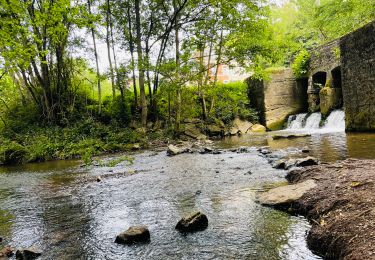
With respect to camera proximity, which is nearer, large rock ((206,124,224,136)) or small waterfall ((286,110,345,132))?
small waterfall ((286,110,345,132))

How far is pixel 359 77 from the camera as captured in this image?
403 inches

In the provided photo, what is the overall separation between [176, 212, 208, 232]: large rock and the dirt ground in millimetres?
1072

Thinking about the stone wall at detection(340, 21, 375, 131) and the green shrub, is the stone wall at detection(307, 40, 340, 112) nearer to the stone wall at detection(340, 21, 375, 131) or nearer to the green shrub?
the stone wall at detection(340, 21, 375, 131)

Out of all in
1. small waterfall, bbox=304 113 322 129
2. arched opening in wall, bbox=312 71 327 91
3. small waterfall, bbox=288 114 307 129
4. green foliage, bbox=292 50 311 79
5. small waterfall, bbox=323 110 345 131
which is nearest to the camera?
small waterfall, bbox=323 110 345 131

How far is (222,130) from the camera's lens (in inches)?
749

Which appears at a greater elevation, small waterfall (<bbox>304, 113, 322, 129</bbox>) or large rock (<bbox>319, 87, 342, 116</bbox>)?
large rock (<bbox>319, 87, 342, 116</bbox>)

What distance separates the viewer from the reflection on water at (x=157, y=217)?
2.71m

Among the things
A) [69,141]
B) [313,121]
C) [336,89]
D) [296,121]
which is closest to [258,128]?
[296,121]

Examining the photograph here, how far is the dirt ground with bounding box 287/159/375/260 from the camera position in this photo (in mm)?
2207

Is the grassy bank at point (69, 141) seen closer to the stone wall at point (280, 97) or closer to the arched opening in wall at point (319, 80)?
the stone wall at point (280, 97)

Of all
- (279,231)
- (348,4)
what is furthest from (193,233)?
(348,4)

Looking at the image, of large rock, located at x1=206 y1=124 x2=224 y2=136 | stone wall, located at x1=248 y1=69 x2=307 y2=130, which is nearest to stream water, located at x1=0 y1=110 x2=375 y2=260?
large rock, located at x1=206 y1=124 x2=224 y2=136

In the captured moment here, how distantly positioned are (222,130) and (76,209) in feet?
50.0

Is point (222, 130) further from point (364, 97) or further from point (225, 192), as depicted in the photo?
point (225, 192)
